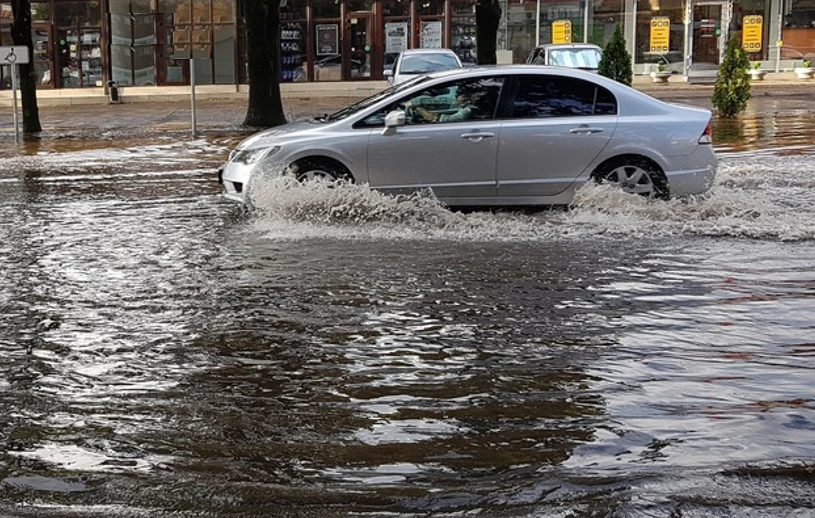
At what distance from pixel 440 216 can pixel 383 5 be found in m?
26.6

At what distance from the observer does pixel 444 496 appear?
4449mm

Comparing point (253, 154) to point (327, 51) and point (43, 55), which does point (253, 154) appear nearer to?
point (327, 51)

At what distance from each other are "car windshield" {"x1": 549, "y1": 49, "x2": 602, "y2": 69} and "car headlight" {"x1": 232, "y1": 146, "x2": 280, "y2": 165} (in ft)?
61.1

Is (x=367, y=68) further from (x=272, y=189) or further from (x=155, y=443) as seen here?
(x=155, y=443)

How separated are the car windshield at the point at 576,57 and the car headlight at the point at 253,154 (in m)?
18.6

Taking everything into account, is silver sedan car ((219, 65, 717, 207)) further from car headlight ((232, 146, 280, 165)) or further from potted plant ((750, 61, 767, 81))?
potted plant ((750, 61, 767, 81))

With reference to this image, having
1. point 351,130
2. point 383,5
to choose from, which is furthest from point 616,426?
point 383,5

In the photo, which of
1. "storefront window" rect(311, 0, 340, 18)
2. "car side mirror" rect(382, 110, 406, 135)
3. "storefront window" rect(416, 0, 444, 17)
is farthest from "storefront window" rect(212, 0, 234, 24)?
"car side mirror" rect(382, 110, 406, 135)

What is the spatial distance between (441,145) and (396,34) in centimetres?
2643

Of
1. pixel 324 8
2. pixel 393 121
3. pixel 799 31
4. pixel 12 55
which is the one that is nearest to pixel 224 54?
pixel 324 8

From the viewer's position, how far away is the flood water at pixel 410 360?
4.58 meters

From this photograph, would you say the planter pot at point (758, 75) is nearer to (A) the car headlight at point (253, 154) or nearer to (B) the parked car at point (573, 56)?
(B) the parked car at point (573, 56)

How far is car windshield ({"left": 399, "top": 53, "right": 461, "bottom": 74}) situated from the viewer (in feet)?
81.9

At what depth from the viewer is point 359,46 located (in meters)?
36.6
